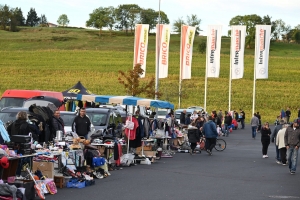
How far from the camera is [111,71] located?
9250 centimetres

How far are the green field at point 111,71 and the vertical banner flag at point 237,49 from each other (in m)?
6.69

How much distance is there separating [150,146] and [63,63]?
248 feet

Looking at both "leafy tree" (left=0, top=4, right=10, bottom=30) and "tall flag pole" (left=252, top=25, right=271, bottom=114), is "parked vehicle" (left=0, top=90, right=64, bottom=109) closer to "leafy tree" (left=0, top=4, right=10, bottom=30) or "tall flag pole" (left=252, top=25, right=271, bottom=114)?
"tall flag pole" (left=252, top=25, right=271, bottom=114)

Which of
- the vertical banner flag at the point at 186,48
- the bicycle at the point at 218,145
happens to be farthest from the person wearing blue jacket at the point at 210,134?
the vertical banner flag at the point at 186,48

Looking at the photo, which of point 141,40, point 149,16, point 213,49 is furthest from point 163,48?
point 149,16

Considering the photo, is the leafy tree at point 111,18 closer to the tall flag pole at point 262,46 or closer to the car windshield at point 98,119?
the tall flag pole at point 262,46

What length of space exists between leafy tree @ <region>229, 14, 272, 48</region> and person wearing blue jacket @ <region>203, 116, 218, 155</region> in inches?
4269

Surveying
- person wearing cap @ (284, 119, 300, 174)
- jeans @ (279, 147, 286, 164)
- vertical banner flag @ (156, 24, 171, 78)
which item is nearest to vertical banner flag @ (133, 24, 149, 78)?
vertical banner flag @ (156, 24, 171, 78)

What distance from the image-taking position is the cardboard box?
15.7m

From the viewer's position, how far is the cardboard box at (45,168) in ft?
51.6

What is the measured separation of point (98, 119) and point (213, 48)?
1009 inches

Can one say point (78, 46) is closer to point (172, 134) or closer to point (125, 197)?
point (172, 134)

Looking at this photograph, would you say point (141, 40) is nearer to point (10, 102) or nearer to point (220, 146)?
point (220, 146)

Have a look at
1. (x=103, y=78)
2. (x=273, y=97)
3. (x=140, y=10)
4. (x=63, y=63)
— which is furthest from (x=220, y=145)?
(x=140, y=10)
